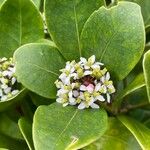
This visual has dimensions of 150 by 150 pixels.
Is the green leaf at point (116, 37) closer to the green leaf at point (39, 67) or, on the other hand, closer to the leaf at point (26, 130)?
the green leaf at point (39, 67)

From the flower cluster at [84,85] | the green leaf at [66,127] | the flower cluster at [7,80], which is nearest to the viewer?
the green leaf at [66,127]

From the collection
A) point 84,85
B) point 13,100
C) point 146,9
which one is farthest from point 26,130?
point 146,9

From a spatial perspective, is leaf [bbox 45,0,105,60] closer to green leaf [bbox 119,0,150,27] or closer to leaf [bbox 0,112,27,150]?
green leaf [bbox 119,0,150,27]

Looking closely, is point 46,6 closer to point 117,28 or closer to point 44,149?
point 117,28

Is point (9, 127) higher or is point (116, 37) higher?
point (116, 37)

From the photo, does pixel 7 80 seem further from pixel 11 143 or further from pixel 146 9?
pixel 146 9

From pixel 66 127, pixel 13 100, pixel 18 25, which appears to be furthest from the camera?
pixel 18 25

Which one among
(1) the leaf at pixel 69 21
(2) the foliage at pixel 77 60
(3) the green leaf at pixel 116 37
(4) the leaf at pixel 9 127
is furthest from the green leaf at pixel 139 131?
(4) the leaf at pixel 9 127
